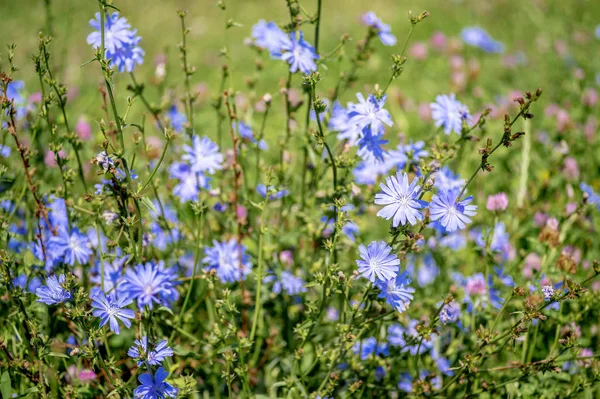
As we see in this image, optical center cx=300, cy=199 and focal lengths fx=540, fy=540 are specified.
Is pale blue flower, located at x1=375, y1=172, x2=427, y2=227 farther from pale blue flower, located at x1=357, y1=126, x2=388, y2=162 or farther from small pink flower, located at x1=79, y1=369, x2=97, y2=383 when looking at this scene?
small pink flower, located at x1=79, y1=369, x2=97, y2=383

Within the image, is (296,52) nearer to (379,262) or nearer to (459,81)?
(379,262)

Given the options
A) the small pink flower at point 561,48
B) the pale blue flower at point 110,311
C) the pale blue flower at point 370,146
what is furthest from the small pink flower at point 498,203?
the small pink flower at point 561,48

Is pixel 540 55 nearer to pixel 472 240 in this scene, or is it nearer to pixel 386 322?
pixel 472 240

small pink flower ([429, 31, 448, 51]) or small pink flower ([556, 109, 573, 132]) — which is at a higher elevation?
small pink flower ([429, 31, 448, 51])

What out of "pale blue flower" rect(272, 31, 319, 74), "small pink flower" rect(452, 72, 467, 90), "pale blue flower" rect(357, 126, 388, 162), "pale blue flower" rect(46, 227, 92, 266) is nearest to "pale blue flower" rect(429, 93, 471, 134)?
"pale blue flower" rect(357, 126, 388, 162)

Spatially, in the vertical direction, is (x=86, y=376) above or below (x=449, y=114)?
below

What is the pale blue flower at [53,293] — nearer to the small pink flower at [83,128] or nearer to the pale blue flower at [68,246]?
the pale blue flower at [68,246]

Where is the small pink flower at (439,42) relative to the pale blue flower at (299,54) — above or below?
above

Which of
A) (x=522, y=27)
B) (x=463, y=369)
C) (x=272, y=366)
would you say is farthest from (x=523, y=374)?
(x=522, y=27)

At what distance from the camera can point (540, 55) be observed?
508 cm

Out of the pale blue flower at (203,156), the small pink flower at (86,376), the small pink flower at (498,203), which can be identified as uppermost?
the pale blue flower at (203,156)

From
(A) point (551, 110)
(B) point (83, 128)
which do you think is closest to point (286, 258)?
(B) point (83, 128)

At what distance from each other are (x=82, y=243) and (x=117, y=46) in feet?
2.34

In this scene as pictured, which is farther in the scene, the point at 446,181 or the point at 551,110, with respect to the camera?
the point at 551,110
